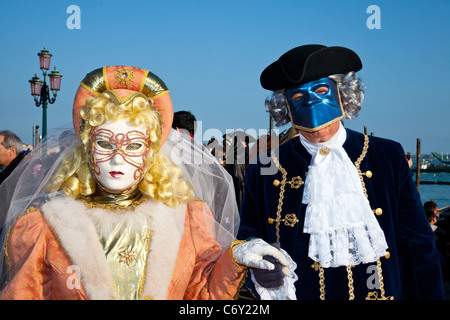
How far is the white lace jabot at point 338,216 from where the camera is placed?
7.07 feet

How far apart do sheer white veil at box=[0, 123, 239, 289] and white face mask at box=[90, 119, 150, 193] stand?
0.31 meters

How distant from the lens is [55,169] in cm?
247

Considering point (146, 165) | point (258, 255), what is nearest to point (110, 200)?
point (146, 165)

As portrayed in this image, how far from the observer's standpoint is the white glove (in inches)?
79.2

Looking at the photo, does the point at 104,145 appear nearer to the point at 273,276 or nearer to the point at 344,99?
the point at 273,276

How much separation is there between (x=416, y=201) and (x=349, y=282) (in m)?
0.55

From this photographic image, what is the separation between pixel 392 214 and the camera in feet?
7.43

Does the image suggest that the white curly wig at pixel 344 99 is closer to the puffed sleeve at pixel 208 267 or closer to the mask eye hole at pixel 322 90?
the mask eye hole at pixel 322 90

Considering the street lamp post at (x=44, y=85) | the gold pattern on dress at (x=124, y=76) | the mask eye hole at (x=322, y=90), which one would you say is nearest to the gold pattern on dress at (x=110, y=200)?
the gold pattern on dress at (x=124, y=76)

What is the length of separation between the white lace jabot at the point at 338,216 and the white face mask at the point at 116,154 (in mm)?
935
